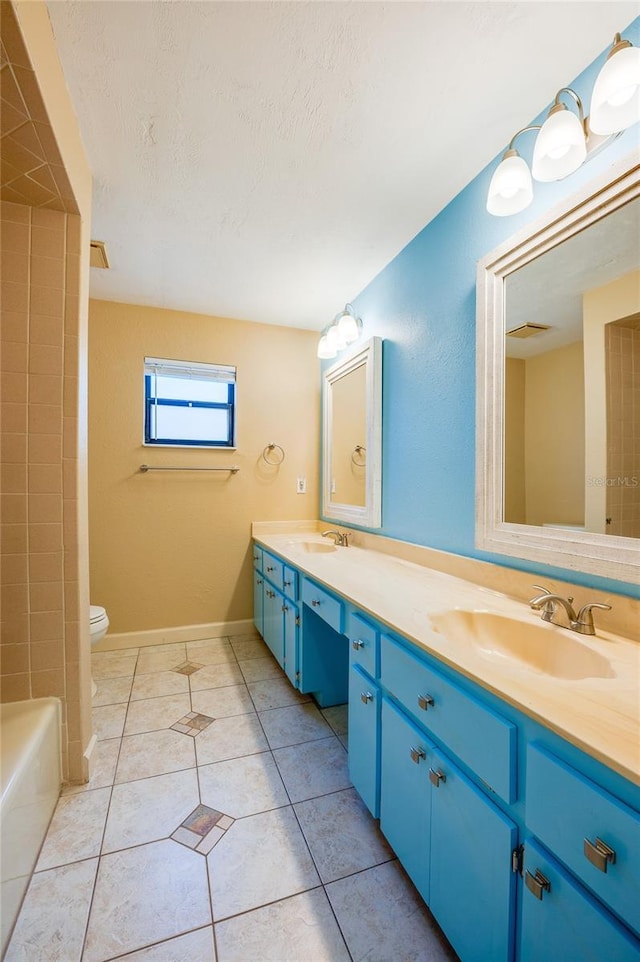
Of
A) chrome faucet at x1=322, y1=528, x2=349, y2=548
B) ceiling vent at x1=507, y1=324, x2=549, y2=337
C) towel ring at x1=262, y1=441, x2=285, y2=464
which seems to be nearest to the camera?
ceiling vent at x1=507, y1=324, x2=549, y2=337

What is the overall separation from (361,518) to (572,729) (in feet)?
5.95

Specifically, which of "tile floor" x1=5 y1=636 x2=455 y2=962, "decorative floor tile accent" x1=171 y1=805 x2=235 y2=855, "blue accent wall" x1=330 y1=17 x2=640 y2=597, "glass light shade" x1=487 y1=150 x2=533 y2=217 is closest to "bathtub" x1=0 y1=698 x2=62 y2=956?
"tile floor" x1=5 y1=636 x2=455 y2=962

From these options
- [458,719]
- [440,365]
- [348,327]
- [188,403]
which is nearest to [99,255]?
[188,403]

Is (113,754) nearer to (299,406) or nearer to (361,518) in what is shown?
(361,518)

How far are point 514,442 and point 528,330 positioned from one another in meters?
0.39

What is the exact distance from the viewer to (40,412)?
146 centimetres

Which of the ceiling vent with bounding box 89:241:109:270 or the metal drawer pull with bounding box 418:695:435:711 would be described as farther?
the ceiling vent with bounding box 89:241:109:270

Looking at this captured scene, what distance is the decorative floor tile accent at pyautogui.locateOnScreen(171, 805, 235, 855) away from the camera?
1.29 metres

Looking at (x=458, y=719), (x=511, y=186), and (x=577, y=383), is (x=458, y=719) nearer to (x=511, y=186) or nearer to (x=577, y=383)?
(x=577, y=383)

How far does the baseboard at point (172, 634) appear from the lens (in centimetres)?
275

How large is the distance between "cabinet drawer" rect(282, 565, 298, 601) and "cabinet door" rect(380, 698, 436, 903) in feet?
2.90

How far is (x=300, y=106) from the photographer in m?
1.33

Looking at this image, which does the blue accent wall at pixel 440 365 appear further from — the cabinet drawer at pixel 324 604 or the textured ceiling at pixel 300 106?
the cabinet drawer at pixel 324 604

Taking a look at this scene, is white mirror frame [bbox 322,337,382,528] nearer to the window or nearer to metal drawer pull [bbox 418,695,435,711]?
the window
